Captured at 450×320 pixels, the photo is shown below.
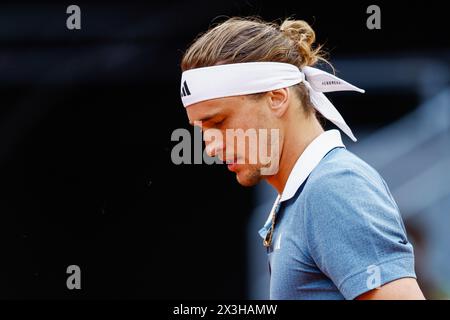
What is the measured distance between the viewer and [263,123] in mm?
2396

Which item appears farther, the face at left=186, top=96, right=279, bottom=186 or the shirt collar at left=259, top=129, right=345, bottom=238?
the face at left=186, top=96, right=279, bottom=186

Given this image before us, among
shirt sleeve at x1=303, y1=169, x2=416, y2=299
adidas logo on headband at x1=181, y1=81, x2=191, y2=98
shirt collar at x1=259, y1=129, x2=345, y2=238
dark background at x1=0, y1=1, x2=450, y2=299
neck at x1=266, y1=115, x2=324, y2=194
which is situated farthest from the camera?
dark background at x1=0, y1=1, x2=450, y2=299

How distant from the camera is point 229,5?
16.2 ft

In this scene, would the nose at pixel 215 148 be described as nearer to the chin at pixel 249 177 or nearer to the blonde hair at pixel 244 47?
the chin at pixel 249 177

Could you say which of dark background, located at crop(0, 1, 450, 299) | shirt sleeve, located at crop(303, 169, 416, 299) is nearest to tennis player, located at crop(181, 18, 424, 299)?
shirt sleeve, located at crop(303, 169, 416, 299)

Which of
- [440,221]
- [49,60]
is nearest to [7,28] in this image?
[49,60]

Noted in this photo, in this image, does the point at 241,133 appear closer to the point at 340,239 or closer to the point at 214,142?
the point at 214,142

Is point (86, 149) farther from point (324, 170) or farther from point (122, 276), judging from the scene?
point (324, 170)

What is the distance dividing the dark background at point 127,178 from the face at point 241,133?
9.21 ft

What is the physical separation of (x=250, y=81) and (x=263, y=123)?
0.14m

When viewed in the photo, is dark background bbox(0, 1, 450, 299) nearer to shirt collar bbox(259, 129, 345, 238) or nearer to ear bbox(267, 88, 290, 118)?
ear bbox(267, 88, 290, 118)

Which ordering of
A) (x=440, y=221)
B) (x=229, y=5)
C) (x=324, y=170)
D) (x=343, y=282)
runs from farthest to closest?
(x=440, y=221), (x=229, y=5), (x=324, y=170), (x=343, y=282)

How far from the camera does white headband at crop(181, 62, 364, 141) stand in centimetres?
245
